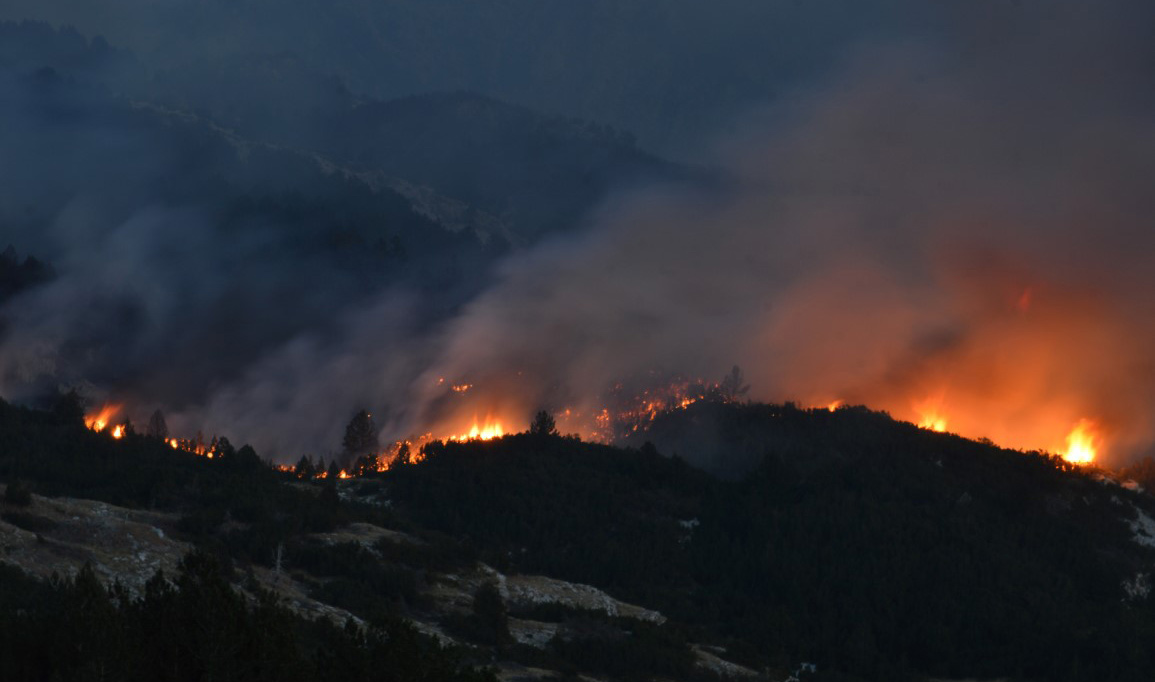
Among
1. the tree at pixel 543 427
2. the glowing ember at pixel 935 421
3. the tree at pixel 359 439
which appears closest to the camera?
the tree at pixel 543 427

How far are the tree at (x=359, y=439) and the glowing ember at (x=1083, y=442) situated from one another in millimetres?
77486

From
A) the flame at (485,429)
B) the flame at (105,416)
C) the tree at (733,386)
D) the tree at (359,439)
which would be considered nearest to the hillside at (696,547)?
the tree at (359,439)

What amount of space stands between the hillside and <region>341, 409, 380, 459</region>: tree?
88.3ft

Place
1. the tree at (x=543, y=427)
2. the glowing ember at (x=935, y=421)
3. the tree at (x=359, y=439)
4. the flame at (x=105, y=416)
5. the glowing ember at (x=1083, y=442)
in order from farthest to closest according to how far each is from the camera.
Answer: the glowing ember at (x=935, y=421)
the flame at (x=105, y=416)
the glowing ember at (x=1083, y=442)
the tree at (x=359, y=439)
the tree at (x=543, y=427)

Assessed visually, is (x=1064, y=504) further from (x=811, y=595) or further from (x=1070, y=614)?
(x=811, y=595)

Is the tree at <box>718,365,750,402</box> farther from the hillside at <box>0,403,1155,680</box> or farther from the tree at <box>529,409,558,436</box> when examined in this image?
the tree at <box>529,409,558,436</box>

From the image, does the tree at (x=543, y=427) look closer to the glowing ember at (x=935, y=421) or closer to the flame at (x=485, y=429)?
the flame at (x=485, y=429)

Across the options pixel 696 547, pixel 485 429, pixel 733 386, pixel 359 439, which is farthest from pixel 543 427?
pixel 733 386

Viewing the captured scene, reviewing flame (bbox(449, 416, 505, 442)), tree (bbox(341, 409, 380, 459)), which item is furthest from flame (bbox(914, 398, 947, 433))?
tree (bbox(341, 409, 380, 459))

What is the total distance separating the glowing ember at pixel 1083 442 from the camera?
482ft

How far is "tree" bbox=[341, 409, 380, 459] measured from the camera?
13375 centimetres

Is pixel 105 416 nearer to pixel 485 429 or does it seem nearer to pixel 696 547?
pixel 485 429

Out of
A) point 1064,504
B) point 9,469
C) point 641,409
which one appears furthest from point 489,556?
point 641,409

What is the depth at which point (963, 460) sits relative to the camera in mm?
111812
